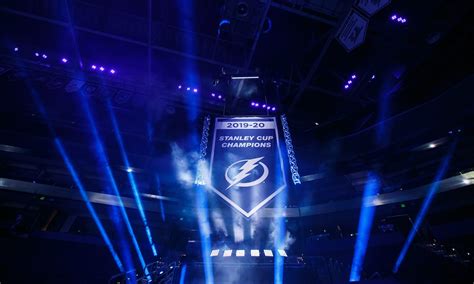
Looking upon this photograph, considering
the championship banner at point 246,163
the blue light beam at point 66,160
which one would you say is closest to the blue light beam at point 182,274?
the championship banner at point 246,163

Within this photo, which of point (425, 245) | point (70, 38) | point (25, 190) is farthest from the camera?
point (25, 190)

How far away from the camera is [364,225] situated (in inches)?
319

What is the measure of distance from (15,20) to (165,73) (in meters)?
4.53

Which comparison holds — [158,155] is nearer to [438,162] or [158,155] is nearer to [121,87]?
[121,87]

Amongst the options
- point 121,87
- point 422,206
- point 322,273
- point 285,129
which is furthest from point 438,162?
point 121,87

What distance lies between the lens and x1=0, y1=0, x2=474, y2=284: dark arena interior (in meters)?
3.06

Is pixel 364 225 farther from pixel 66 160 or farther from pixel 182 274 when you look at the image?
pixel 66 160

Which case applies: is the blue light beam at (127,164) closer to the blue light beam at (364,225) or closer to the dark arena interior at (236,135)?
the dark arena interior at (236,135)

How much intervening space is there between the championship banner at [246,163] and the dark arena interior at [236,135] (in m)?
0.02

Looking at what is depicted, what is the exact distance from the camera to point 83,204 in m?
7.52

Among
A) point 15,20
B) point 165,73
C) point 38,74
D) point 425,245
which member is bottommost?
point 425,245

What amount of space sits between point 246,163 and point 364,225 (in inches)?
330

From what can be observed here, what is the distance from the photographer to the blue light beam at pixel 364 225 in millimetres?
7102

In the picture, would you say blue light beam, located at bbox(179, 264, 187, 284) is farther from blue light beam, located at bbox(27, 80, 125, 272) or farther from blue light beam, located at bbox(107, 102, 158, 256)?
blue light beam, located at bbox(27, 80, 125, 272)
